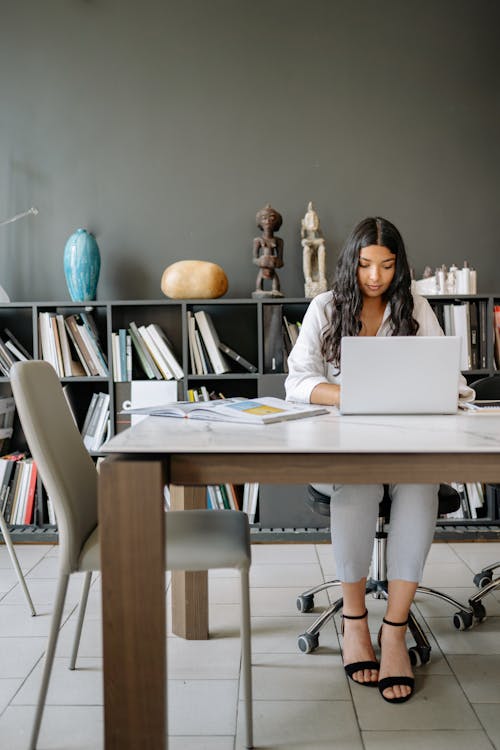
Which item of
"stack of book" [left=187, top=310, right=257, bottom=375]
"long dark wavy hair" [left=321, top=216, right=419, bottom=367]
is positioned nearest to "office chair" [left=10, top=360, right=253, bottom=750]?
"long dark wavy hair" [left=321, top=216, right=419, bottom=367]

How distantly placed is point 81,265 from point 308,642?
1.96 meters

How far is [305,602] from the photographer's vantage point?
221 cm

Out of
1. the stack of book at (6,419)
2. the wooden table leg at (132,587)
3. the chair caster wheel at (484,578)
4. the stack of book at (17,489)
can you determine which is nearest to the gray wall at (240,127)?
the stack of book at (6,419)

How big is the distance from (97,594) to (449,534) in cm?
159

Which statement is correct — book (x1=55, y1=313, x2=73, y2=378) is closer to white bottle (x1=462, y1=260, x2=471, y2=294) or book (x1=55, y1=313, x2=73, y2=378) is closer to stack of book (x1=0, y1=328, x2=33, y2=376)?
stack of book (x1=0, y1=328, x2=33, y2=376)

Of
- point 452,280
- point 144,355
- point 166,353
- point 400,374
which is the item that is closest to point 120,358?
point 144,355

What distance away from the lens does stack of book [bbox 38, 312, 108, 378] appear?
3.11m

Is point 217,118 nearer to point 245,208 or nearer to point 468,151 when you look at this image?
point 245,208

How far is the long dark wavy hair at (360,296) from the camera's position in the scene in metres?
2.18

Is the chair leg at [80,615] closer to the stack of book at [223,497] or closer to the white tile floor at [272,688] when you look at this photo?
the white tile floor at [272,688]

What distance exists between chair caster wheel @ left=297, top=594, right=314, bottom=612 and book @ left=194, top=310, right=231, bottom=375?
120 centimetres

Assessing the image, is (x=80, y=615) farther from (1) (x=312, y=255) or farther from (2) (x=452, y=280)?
(2) (x=452, y=280)

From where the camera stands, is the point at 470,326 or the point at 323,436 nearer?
the point at 323,436

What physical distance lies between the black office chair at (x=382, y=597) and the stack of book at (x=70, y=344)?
1493 mm
